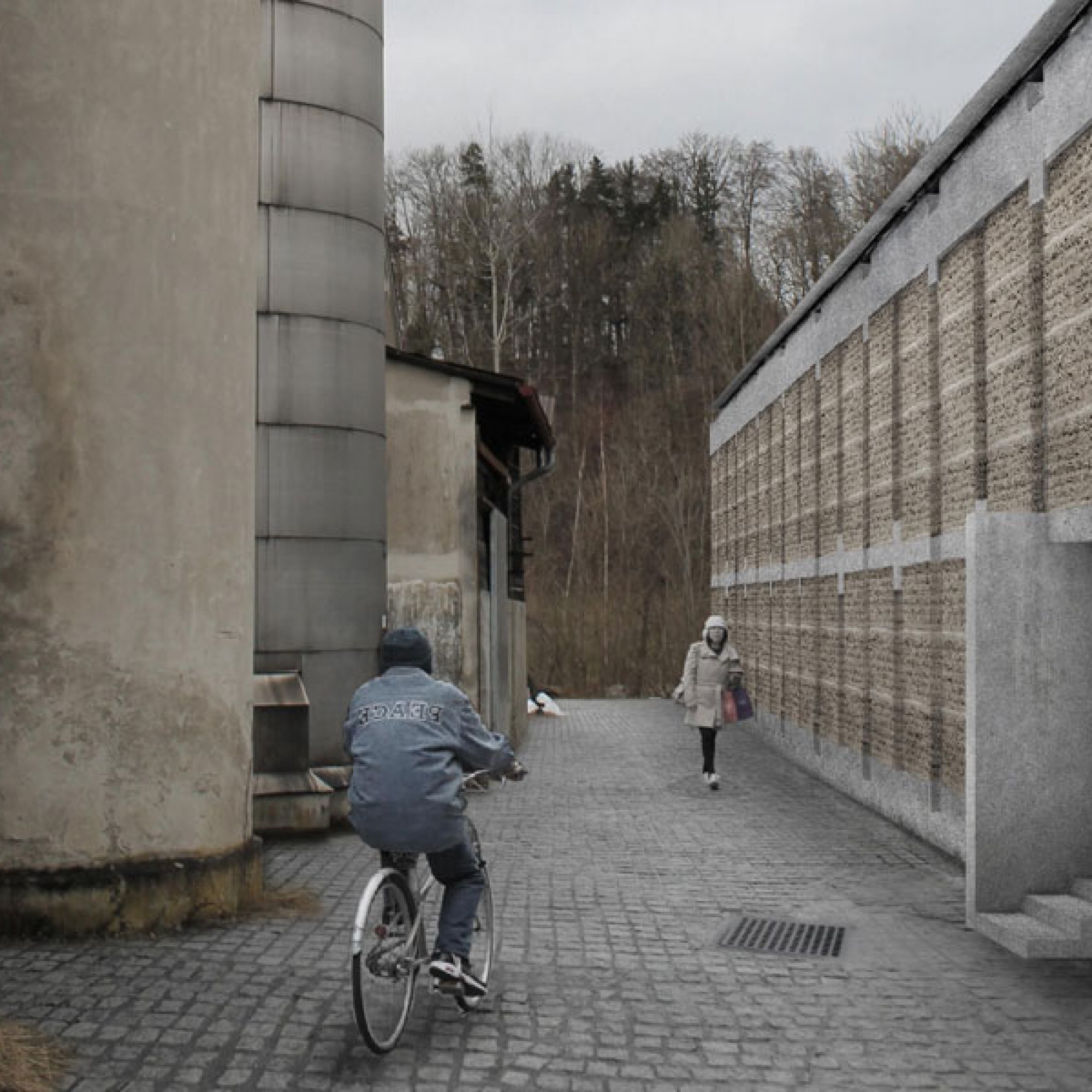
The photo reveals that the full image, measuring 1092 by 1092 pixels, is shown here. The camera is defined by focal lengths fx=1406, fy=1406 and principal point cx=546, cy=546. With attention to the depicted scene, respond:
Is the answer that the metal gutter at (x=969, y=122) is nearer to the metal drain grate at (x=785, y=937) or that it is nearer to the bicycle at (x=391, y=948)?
the metal drain grate at (x=785, y=937)

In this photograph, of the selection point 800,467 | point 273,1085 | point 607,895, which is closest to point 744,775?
point 800,467

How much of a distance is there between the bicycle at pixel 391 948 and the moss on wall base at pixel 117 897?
6.31ft

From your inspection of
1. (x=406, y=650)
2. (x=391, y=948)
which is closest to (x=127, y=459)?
(x=406, y=650)

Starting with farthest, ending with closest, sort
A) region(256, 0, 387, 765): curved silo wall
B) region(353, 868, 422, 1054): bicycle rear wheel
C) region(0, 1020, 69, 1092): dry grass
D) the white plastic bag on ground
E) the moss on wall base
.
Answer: the white plastic bag on ground < region(256, 0, 387, 765): curved silo wall < the moss on wall base < region(353, 868, 422, 1054): bicycle rear wheel < region(0, 1020, 69, 1092): dry grass

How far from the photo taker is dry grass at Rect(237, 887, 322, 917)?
7.84 m

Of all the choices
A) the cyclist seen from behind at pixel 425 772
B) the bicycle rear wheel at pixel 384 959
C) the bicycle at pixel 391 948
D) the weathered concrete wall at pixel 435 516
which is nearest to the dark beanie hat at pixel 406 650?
the cyclist seen from behind at pixel 425 772

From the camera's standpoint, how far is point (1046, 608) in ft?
25.1

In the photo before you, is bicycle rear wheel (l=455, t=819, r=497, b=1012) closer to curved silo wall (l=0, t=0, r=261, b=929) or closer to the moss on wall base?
the moss on wall base

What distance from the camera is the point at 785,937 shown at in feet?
25.3

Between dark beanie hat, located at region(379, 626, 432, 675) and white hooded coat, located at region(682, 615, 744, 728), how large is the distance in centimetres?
838

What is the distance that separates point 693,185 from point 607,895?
51310mm

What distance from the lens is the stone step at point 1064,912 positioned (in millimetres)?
6867

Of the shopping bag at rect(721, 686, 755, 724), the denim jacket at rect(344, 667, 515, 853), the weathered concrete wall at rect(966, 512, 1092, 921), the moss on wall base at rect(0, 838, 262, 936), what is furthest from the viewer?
the shopping bag at rect(721, 686, 755, 724)

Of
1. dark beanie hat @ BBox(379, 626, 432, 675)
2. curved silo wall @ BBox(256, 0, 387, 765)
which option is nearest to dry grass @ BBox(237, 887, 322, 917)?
dark beanie hat @ BBox(379, 626, 432, 675)
